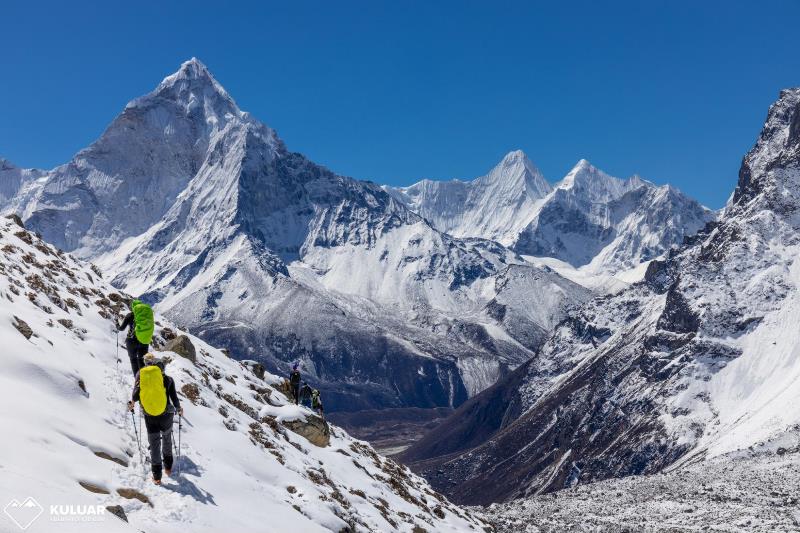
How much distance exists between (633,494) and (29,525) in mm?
128541

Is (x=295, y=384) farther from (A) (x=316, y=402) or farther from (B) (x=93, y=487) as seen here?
(B) (x=93, y=487)

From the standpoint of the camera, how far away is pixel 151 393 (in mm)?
29031

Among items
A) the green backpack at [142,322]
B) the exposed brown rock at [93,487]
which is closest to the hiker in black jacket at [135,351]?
the green backpack at [142,322]

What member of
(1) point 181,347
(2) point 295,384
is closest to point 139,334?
(1) point 181,347

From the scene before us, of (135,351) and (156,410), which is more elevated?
(135,351)

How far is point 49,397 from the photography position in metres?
30.5

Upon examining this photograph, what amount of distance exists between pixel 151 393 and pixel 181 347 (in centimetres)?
1914

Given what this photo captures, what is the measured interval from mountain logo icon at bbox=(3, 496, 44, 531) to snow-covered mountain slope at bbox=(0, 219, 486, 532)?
190mm

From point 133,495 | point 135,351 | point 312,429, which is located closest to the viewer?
point 133,495

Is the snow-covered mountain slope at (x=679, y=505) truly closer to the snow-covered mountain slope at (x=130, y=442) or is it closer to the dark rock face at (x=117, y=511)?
the snow-covered mountain slope at (x=130, y=442)

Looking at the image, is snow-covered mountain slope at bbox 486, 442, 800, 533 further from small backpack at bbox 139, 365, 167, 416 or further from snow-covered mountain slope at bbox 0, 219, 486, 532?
small backpack at bbox 139, 365, 167, 416

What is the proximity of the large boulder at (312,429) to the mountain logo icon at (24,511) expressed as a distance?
29202 millimetres

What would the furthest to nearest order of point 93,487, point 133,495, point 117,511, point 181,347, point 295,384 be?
point 295,384 < point 181,347 < point 133,495 < point 93,487 < point 117,511

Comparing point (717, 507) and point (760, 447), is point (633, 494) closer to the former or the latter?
point (717, 507)
